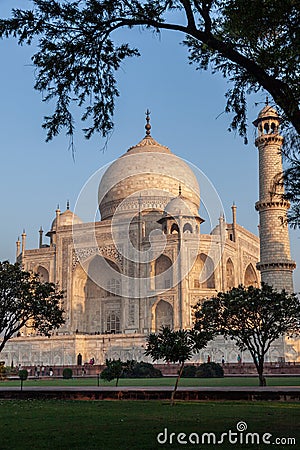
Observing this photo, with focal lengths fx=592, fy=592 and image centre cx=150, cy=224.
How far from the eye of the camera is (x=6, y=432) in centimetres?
677

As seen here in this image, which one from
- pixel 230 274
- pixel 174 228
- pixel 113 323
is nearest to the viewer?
pixel 174 228

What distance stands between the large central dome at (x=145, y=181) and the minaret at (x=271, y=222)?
10.5 metres

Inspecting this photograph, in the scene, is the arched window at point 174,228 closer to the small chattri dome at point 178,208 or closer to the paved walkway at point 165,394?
the small chattri dome at point 178,208

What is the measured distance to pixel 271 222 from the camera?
24.8 meters

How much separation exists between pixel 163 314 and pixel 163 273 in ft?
7.17

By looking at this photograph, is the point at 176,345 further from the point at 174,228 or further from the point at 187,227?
the point at 174,228

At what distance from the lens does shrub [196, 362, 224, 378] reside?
2097 centimetres

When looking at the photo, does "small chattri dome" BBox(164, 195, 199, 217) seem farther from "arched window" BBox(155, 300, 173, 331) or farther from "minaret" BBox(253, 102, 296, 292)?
"minaret" BBox(253, 102, 296, 292)

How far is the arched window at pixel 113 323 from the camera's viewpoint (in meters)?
33.7

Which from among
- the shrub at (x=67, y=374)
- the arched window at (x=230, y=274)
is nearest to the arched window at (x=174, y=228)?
the arched window at (x=230, y=274)

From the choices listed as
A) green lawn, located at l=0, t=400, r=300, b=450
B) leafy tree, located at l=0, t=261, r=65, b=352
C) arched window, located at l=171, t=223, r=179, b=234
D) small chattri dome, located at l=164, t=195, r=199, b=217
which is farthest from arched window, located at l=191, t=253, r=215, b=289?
green lawn, located at l=0, t=400, r=300, b=450

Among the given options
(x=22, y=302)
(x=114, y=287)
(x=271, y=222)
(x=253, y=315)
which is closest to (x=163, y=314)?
(x=114, y=287)

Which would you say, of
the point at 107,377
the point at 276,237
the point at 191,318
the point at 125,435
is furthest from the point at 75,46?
the point at 191,318

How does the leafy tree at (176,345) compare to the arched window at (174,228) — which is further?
the arched window at (174,228)
